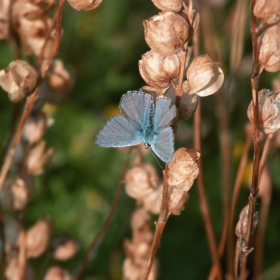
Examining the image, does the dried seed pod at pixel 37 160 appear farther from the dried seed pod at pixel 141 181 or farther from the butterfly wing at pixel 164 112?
the butterfly wing at pixel 164 112

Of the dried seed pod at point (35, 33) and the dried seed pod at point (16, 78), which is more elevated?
the dried seed pod at point (35, 33)

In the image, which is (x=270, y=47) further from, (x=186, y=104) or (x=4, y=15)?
(x=4, y=15)

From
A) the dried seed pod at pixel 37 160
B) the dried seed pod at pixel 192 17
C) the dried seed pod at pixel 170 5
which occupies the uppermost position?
the dried seed pod at pixel 170 5

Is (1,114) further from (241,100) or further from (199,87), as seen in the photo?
(199,87)

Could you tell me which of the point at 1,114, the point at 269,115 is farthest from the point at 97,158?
the point at 269,115

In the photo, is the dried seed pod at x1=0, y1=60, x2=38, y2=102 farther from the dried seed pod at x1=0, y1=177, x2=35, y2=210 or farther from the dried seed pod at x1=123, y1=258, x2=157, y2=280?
the dried seed pod at x1=123, y1=258, x2=157, y2=280

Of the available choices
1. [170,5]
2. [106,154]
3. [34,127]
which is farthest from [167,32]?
[106,154]

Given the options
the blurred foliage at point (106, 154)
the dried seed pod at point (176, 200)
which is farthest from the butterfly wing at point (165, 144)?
the blurred foliage at point (106, 154)
